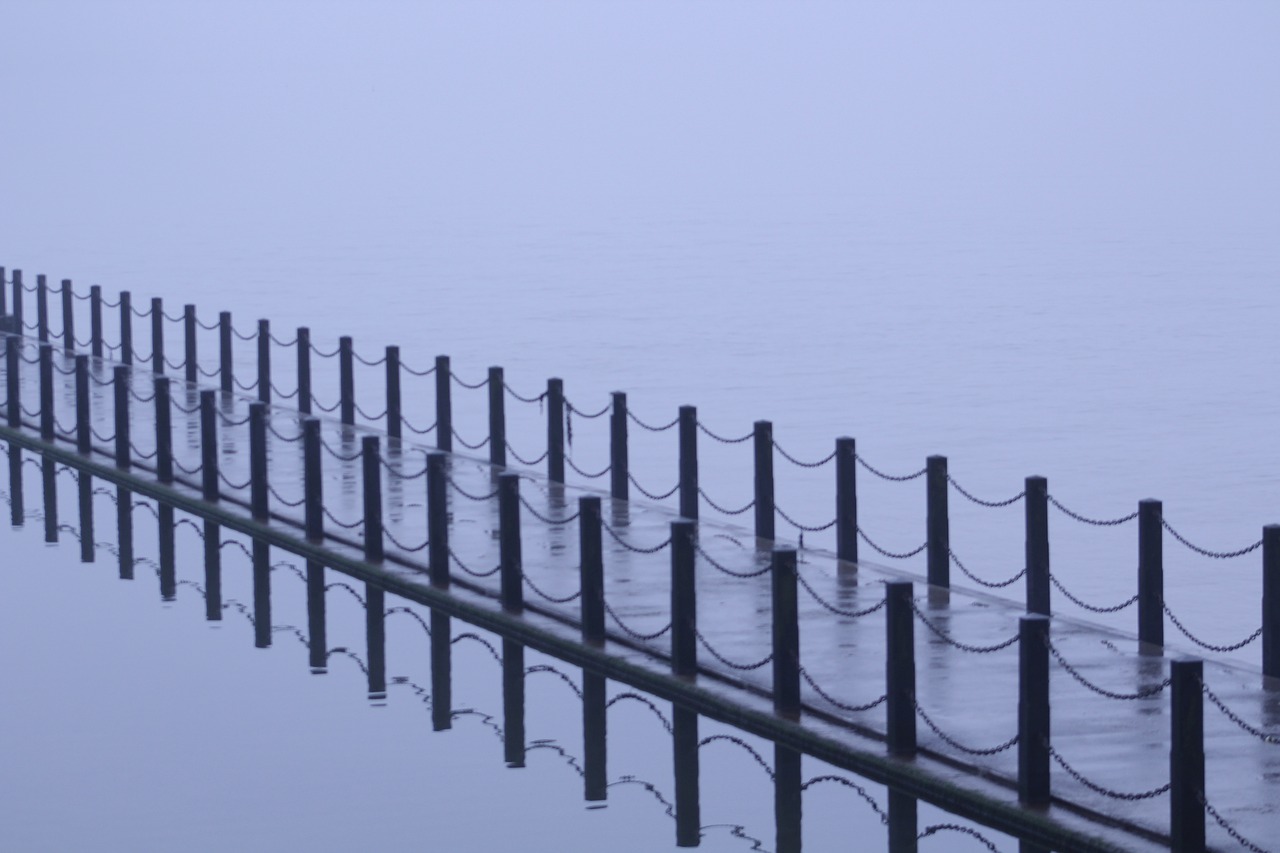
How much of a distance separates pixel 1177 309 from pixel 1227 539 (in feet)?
100

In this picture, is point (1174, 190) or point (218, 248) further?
point (1174, 190)

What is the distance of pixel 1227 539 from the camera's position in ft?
86.8

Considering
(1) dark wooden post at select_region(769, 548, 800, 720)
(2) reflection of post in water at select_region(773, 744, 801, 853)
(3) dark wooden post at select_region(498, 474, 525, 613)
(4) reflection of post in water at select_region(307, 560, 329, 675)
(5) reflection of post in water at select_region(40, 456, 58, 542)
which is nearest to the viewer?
(2) reflection of post in water at select_region(773, 744, 801, 853)

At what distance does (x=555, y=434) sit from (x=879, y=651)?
7.88 meters

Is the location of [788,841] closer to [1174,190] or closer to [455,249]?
[455,249]

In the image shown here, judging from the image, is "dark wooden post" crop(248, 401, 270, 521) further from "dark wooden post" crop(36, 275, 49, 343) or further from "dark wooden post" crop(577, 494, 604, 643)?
"dark wooden post" crop(36, 275, 49, 343)

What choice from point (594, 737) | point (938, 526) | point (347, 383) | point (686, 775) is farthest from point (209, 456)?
point (686, 775)

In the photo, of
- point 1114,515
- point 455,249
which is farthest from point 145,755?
point 455,249

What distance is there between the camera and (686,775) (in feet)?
47.6

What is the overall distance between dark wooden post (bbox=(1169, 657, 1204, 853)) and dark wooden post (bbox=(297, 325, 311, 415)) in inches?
704

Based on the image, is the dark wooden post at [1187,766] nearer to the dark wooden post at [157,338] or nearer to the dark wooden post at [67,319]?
the dark wooden post at [157,338]

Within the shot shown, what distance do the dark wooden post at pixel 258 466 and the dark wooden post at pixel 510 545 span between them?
4.37 meters

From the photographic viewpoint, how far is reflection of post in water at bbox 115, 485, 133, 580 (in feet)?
71.3

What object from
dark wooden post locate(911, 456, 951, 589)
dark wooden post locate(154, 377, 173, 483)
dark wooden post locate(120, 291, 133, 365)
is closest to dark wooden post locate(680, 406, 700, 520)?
dark wooden post locate(911, 456, 951, 589)
